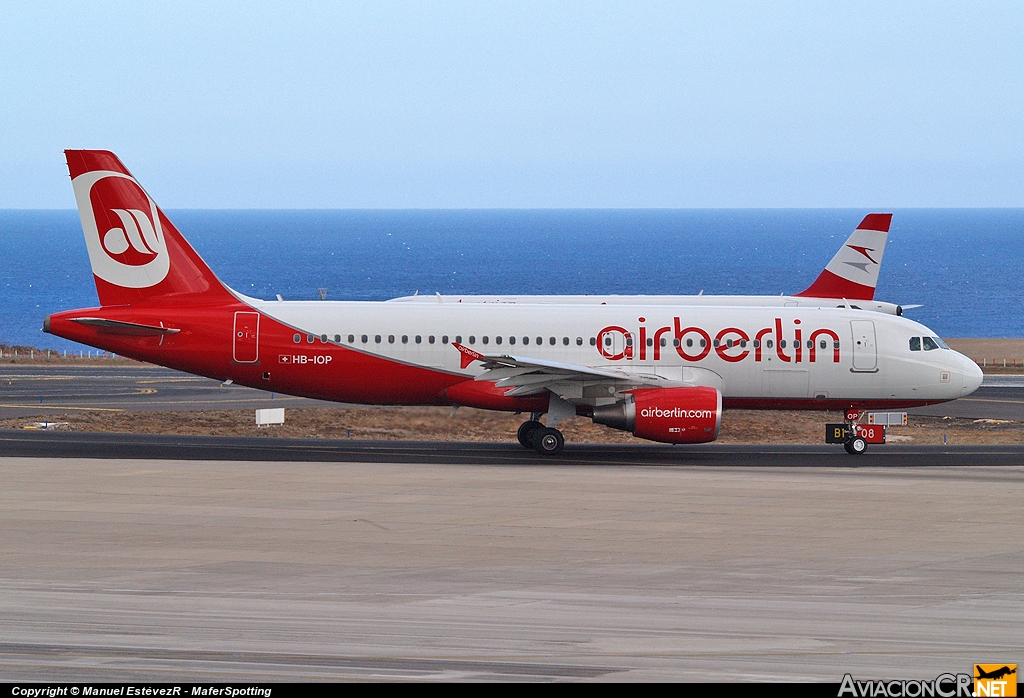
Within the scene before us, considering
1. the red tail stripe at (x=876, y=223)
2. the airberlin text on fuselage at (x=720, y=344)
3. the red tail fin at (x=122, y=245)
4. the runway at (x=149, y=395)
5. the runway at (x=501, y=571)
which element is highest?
the red tail stripe at (x=876, y=223)

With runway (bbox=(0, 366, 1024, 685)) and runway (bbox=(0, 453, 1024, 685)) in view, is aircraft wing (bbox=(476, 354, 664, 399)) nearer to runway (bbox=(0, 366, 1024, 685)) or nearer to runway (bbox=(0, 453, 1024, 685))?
runway (bbox=(0, 366, 1024, 685))

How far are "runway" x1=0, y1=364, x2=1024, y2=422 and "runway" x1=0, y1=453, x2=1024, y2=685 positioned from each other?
15292mm

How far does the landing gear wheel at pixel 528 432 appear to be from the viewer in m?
35.2

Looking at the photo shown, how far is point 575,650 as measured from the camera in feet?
50.1

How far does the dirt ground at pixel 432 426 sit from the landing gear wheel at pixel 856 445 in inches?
210

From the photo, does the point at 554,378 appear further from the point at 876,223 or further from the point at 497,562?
the point at 876,223

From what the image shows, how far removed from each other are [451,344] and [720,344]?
758 centimetres

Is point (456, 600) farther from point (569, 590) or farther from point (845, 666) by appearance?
point (845, 666)

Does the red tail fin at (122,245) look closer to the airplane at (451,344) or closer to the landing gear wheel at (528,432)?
the airplane at (451,344)

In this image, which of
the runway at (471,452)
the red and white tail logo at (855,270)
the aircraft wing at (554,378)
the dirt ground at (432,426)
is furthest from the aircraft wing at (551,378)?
the red and white tail logo at (855,270)

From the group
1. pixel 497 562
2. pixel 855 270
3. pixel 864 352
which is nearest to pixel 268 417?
→ pixel 864 352

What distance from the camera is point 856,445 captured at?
35.7 m

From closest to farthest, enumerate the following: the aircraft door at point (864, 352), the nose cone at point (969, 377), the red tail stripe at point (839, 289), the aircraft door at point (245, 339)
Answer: the aircraft door at point (245, 339) < the aircraft door at point (864, 352) < the nose cone at point (969, 377) < the red tail stripe at point (839, 289)

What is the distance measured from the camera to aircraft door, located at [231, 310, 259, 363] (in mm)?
34344
